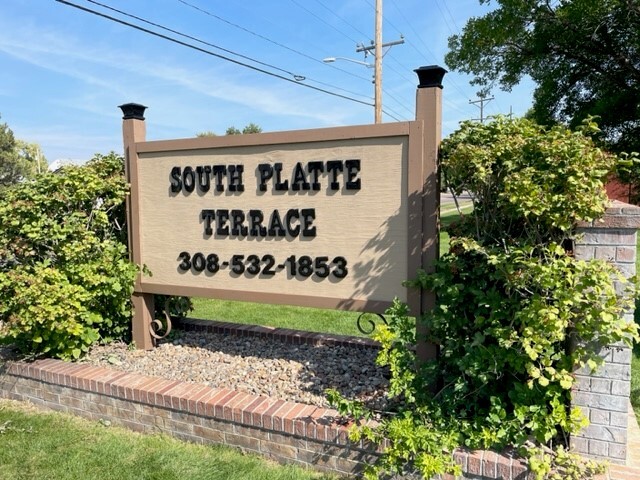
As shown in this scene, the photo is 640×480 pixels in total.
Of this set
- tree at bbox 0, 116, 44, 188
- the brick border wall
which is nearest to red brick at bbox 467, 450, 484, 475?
the brick border wall

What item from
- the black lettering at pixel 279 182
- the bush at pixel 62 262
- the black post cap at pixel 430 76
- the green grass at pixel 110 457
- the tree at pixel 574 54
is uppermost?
the tree at pixel 574 54

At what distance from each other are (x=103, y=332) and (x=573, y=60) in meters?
7.00

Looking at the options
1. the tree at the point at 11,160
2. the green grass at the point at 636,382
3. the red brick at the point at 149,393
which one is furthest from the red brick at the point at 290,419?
the tree at the point at 11,160

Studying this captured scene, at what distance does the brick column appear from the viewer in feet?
7.80

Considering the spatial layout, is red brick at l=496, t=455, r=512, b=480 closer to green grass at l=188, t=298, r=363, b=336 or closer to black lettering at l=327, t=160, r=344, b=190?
black lettering at l=327, t=160, r=344, b=190

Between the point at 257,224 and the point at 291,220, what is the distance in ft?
1.01

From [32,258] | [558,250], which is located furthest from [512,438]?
[32,258]

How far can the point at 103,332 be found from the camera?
4398 mm

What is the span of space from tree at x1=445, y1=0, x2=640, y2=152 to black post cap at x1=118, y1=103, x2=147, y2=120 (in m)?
5.42

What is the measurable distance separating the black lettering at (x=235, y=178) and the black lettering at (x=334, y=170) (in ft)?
2.50

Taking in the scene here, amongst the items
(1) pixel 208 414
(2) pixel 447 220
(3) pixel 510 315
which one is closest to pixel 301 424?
(1) pixel 208 414

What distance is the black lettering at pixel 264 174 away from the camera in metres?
3.58

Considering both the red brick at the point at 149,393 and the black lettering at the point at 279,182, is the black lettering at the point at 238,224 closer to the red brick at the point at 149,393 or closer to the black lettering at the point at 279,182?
the black lettering at the point at 279,182

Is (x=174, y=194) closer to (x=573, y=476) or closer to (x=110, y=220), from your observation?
(x=110, y=220)
